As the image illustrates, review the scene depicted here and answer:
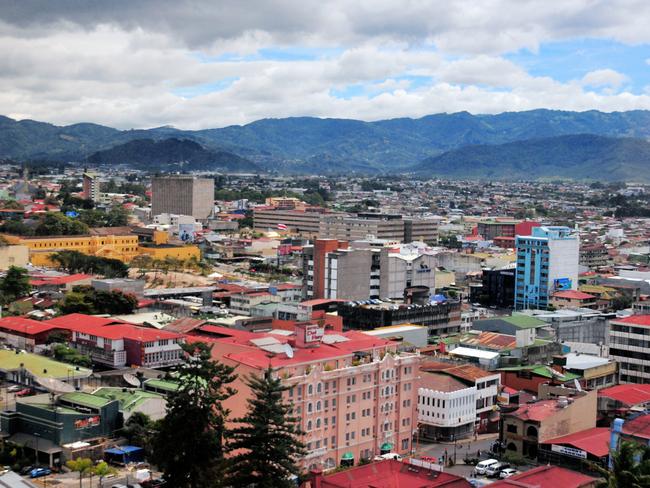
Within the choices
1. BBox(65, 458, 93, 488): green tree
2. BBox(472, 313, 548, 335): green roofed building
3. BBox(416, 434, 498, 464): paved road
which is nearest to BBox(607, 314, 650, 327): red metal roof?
BBox(472, 313, 548, 335): green roofed building

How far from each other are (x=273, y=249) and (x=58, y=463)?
175 feet

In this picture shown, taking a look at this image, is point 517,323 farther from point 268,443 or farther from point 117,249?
point 117,249

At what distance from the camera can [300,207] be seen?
376ft

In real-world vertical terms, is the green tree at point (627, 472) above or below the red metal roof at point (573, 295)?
above

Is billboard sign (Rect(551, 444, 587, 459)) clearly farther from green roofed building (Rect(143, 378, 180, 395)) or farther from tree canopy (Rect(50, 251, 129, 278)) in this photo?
tree canopy (Rect(50, 251, 129, 278))

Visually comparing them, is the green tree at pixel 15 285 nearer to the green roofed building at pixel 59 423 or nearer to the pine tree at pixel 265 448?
the green roofed building at pixel 59 423

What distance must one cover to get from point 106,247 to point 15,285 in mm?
18924

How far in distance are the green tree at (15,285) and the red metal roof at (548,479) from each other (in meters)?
33.8

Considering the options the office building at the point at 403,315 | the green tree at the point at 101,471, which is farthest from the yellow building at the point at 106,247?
the green tree at the point at 101,471

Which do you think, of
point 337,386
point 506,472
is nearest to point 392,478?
point 506,472

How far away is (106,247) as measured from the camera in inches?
2677

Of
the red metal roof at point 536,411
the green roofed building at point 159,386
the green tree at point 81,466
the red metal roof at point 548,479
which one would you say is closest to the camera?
the red metal roof at point 548,479

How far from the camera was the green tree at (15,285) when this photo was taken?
160 ft

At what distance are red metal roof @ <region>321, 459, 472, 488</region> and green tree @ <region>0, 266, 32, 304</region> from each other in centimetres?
3113
